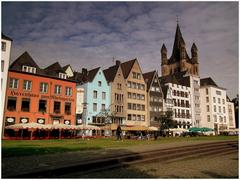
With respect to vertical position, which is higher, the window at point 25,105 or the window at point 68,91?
the window at point 68,91

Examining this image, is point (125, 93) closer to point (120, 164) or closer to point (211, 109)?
point (211, 109)

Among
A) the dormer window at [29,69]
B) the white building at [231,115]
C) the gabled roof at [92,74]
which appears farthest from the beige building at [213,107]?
the dormer window at [29,69]

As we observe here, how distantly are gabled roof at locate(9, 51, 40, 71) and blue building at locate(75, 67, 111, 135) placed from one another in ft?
39.5

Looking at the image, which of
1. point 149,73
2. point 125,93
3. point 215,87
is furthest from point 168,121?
point 215,87

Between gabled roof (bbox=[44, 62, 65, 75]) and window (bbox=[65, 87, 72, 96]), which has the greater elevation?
gabled roof (bbox=[44, 62, 65, 75])

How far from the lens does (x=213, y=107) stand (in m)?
91.0

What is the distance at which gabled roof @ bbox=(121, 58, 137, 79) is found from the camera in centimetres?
6731

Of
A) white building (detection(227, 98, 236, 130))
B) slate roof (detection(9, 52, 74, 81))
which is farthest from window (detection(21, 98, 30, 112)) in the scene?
white building (detection(227, 98, 236, 130))

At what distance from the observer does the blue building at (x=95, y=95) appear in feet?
188

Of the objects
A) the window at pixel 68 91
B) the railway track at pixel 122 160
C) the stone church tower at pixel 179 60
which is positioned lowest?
the railway track at pixel 122 160

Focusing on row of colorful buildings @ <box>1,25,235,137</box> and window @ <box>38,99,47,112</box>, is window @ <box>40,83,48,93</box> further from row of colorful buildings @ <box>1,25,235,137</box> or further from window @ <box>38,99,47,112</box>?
window @ <box>38,99,47,112</box>

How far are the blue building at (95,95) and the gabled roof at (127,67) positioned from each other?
7.73 metres

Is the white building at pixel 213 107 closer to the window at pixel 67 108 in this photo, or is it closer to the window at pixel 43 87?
the window at pixel 67 108

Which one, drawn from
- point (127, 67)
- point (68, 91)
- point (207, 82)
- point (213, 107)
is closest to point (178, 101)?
point (213, 107)
